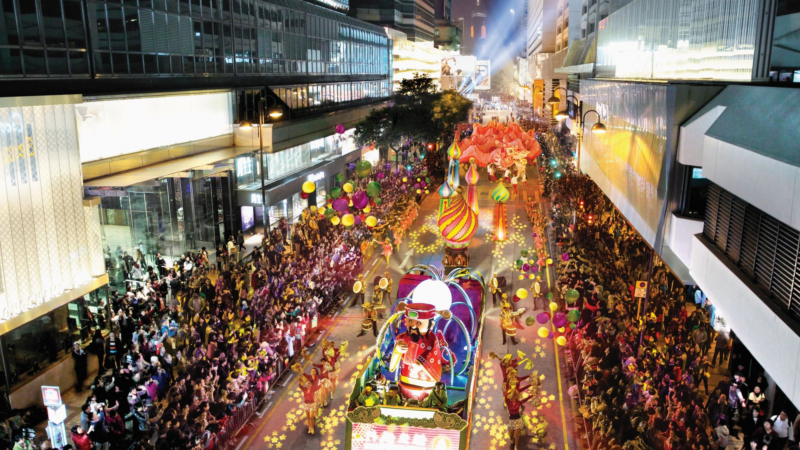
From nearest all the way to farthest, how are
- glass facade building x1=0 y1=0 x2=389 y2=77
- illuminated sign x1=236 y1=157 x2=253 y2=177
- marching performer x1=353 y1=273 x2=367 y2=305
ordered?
glass facade building x1=0 y1=0 x2=389 y2=77 < marching performer x1=353 y1=273 x2=367 y2=305 < illuminated sign x1=236 y1=157 x2=253 y2=177

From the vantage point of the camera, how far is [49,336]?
671 inches

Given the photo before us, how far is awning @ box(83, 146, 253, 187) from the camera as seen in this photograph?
19820 mm

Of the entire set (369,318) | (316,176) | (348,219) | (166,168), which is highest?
(166,168)

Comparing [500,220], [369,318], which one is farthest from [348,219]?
[500,220]

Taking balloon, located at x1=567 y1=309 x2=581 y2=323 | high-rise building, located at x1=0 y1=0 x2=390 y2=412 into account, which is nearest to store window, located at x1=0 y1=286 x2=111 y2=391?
high-rise building, located at x1=0 y1=0 x2=390 y2=412

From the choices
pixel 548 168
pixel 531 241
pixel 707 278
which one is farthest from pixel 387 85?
pixel 707 278

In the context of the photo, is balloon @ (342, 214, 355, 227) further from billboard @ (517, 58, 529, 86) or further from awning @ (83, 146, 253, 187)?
billboard @ (517, 58, 529, 86)

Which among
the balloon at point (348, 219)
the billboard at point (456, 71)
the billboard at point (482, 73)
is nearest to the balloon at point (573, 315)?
the balloon at point (348, 219)

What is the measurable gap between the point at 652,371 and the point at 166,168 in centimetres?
1722

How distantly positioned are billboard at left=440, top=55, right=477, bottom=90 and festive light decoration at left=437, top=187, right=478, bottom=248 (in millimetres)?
93648

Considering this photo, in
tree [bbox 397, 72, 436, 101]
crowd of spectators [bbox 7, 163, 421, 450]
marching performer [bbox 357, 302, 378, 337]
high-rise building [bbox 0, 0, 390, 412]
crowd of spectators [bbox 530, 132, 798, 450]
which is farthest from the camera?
tree [bbox 397, 72, 436, 101]

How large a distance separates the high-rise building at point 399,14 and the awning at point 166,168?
61.2m

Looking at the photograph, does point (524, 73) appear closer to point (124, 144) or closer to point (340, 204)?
point (340, 204)

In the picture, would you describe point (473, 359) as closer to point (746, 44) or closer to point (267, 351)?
point (267, 351)
